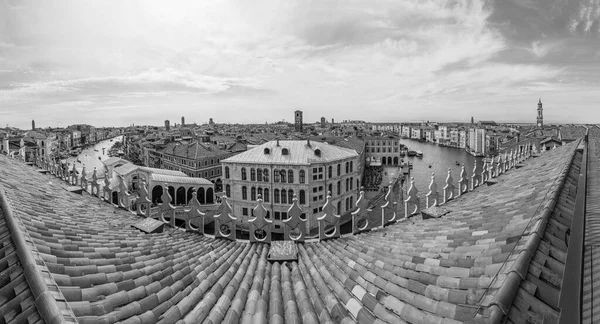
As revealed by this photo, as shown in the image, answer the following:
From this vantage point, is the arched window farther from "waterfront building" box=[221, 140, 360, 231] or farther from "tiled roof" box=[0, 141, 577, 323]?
"tiled roof" box=[0, 141, 577, 323]

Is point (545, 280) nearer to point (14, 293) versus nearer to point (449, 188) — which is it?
point (14, 293)

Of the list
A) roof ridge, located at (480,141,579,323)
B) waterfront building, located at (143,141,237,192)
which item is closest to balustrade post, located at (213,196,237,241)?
roof ridge, located at (480,141,579,323)

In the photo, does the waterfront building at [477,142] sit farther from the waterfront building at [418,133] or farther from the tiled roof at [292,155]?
the tiled roof at [292,155]

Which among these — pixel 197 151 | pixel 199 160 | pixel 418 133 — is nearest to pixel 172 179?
pixel 199 160

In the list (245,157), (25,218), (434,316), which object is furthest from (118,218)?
(245,157)

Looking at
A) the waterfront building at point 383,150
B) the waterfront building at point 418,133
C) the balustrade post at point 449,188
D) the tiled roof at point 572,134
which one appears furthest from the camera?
the waterfront building at point 418,133

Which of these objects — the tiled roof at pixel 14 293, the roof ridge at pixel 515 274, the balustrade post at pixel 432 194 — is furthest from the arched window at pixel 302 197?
the tiled roof at pixel 14 293

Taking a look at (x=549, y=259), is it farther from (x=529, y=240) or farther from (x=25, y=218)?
(x=25, y=218)
